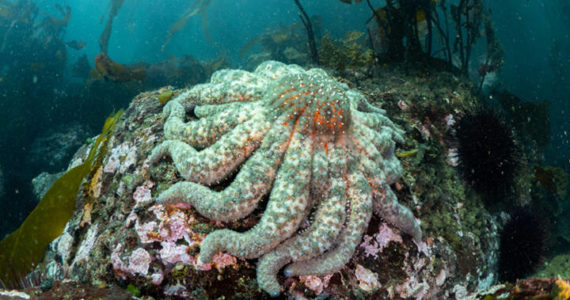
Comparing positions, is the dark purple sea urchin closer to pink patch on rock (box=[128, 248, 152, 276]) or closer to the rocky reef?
the rocky reef

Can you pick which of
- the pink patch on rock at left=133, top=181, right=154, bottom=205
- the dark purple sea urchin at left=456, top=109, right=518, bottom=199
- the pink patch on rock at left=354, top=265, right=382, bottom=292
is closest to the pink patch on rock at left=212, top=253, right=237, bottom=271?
the pink patch on rock at left=133, top=181, right=154, bottom=205

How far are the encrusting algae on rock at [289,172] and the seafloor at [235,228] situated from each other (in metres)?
0.25

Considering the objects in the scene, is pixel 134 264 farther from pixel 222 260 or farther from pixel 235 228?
pixel 235 228

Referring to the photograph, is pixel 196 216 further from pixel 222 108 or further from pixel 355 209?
pixel 355 209

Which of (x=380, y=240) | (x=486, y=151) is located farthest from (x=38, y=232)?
(x=486, y=151)

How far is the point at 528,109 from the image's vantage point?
10.0 metres

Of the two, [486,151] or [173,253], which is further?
[486,151]

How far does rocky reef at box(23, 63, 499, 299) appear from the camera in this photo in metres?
2.66

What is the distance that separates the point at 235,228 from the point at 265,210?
378mm

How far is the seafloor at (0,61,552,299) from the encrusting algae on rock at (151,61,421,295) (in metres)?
0.25

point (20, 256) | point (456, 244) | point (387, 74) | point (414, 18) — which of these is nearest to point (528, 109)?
point (414, 18)

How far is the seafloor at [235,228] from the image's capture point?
2.70 meters

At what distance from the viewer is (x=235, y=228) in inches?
112

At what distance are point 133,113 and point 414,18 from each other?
294 inches
